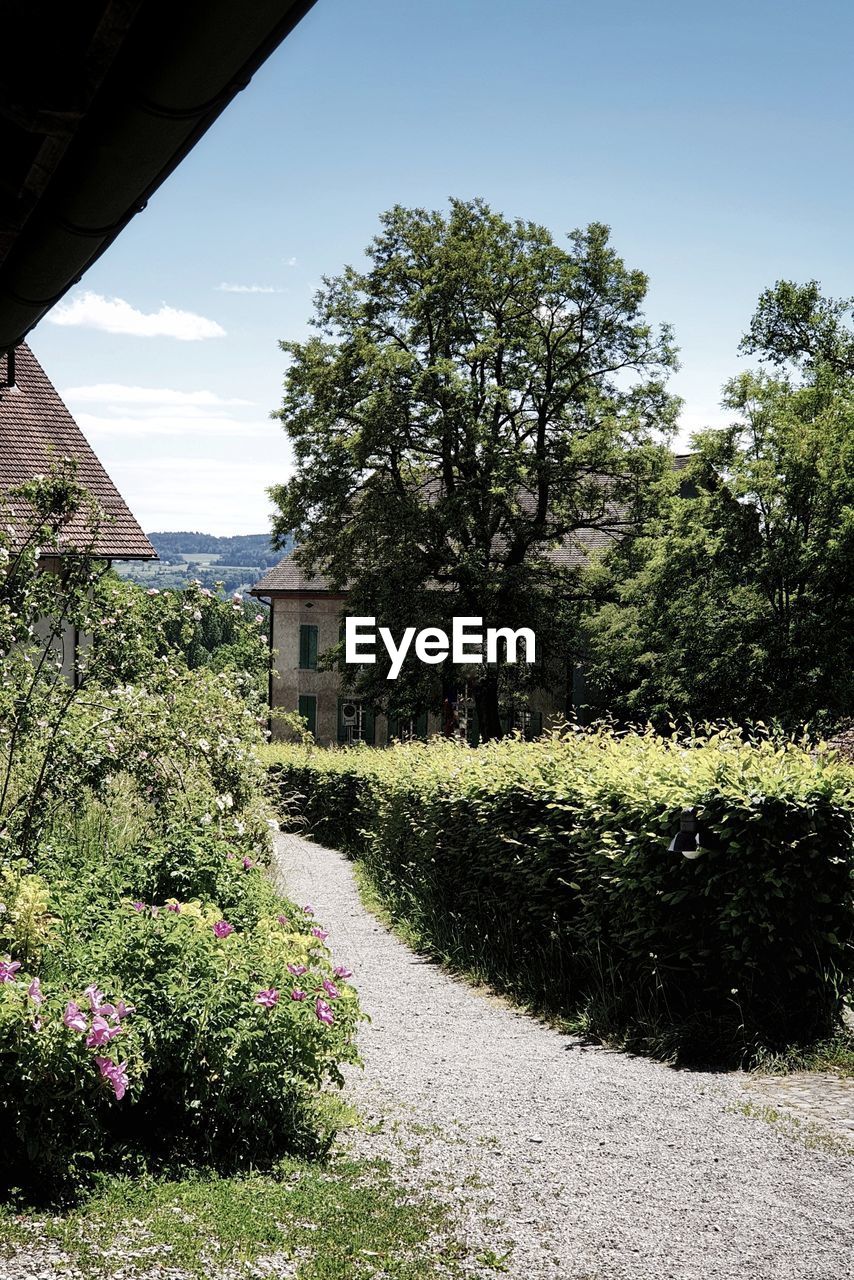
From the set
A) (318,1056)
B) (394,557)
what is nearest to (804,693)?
(394,557)

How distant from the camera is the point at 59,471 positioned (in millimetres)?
8852

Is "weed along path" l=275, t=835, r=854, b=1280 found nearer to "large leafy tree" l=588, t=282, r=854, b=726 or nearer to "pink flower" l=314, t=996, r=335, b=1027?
"pink flower" l=314, t=996, r=335, b=1027

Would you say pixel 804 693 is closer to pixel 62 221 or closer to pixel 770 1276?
pixel 770 1276

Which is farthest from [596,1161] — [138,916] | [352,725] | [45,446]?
[352,725]

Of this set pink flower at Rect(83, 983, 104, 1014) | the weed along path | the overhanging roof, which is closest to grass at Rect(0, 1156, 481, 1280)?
the weed along path

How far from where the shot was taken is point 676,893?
7.78 meters

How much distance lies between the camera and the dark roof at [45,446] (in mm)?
21297

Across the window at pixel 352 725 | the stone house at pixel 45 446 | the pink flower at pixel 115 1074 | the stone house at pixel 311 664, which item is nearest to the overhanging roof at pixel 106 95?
the pink flower at pixel 115 1074

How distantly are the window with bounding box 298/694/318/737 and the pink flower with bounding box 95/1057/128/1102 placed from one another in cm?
4352

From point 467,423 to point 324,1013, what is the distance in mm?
26425

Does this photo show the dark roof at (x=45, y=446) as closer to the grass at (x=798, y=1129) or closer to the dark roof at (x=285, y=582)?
the grass at (x=798, y=1129)

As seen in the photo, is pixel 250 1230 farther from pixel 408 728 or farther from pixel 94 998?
pixel 408 728

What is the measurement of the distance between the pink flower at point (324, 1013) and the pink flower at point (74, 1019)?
44.0 inches

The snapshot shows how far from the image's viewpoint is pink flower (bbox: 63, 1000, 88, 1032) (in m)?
5.02
